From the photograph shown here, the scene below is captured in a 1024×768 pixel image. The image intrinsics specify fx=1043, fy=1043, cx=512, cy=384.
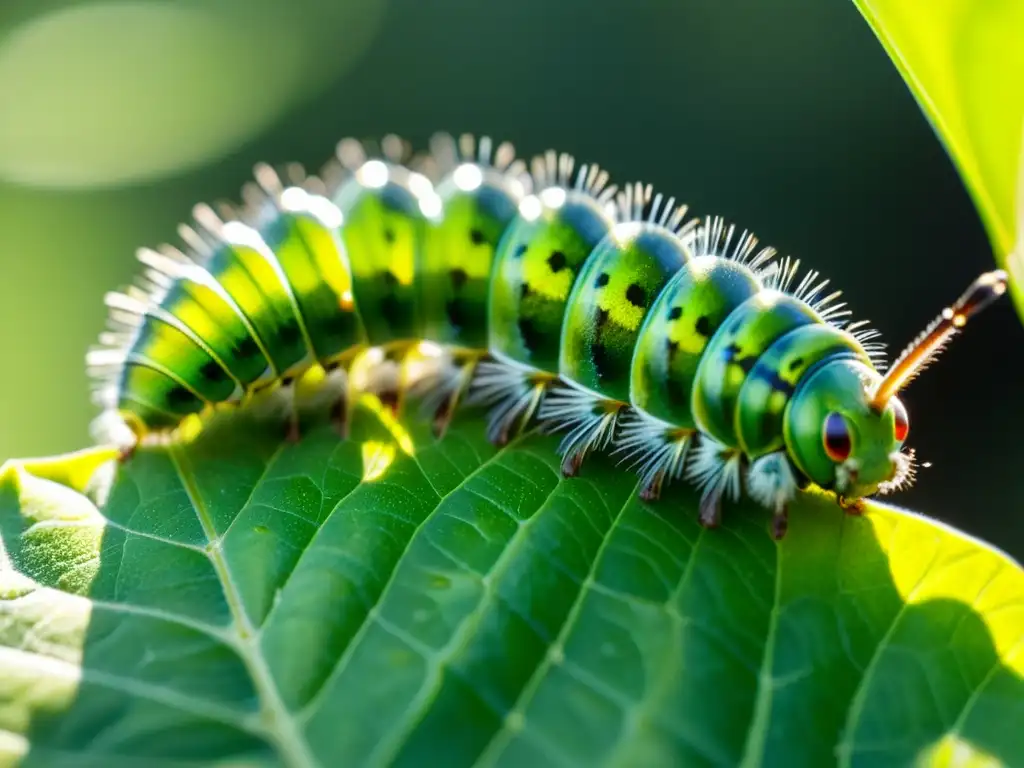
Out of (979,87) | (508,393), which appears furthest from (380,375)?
(979,87)

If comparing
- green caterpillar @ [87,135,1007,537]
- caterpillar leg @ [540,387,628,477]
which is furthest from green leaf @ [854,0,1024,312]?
caterpillar leg @ [540,387,628,477]

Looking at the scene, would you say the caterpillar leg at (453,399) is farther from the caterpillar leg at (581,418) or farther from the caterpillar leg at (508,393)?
the caterpillar leg at (581,418)

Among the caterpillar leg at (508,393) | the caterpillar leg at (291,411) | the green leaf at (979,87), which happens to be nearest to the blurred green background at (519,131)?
the caterpillar leg at (508,393)

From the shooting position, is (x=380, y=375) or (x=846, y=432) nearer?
(x=846, y=432)

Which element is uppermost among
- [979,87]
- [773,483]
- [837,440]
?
[979,87]

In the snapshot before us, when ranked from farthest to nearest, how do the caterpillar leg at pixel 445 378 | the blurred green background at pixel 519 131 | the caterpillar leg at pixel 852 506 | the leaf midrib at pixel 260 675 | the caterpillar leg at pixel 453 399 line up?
the blurred green background at pixel 519 131
the caterpillar leg at pixel 445 378
the caterpillar leg at pixel 453 399
the caterpillar leg at pixel 852 506
the leaf midrib at pixel 260 675

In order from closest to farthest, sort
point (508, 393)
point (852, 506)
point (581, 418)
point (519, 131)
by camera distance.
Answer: point (852, 506), point (581, 418), point (508, 393), point (519, 131)

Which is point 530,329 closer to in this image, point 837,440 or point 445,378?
point 445,378
